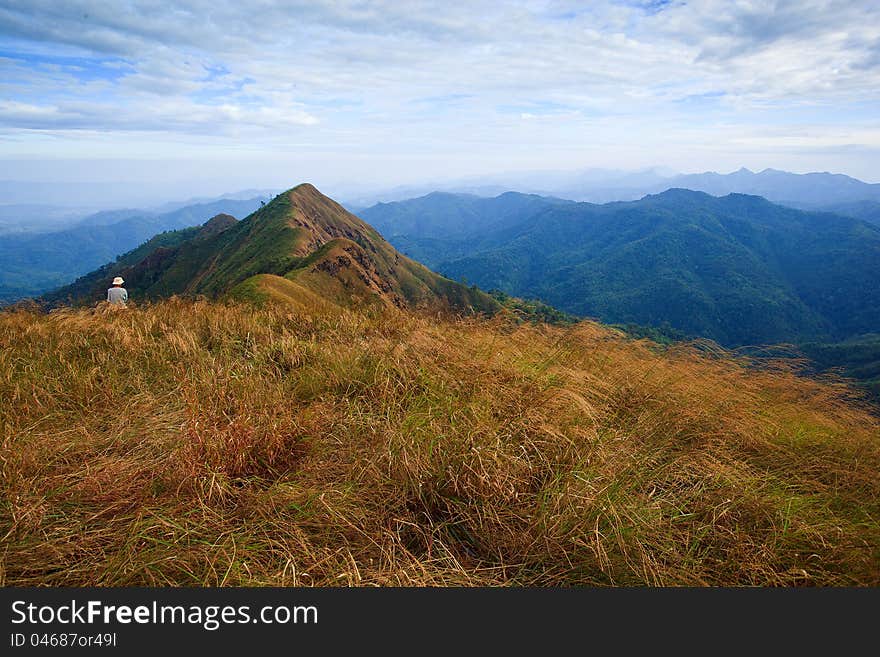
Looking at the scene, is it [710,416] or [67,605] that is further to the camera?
[710,416]

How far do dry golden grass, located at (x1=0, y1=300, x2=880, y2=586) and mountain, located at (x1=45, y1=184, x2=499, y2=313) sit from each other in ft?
138

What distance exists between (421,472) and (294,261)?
65320 millimetres

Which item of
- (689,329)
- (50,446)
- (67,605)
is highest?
(50,446)

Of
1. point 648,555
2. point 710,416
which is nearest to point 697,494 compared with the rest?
point 648,555

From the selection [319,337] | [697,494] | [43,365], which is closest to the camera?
[697,494]

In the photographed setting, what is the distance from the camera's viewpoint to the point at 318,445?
11.6ft

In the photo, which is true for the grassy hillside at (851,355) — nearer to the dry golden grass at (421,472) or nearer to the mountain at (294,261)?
the mountain at (294,261)

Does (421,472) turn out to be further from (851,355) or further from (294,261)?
(851,355)

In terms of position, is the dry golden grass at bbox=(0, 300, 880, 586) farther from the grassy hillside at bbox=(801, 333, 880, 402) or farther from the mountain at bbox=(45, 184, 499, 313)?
the grassy hillside at bbox=(801, 333, 880, 402)

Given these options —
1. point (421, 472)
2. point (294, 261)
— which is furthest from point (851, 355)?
point (421, 472)

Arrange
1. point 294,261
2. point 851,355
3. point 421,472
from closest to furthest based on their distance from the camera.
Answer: point 421,472
point 294,261
point 851,355

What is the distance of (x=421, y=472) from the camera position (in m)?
3.08

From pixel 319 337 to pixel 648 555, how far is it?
5.01 metres

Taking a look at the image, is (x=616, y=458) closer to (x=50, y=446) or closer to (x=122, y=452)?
(x=122, y=452)
